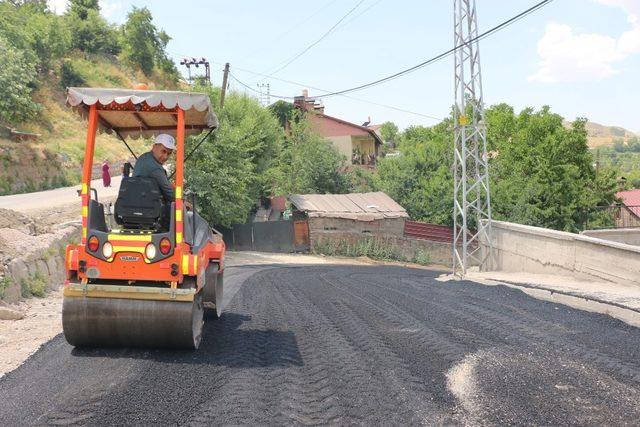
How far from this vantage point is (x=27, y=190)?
2570 centimetres

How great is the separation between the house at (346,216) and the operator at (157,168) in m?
22.1

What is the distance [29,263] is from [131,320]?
458 cm

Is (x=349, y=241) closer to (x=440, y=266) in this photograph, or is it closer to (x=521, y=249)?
(x=440, y=266)

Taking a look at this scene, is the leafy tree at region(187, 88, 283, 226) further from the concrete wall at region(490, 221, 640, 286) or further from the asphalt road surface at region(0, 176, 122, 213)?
the concrete wall at region(490, 221, 640, 286)

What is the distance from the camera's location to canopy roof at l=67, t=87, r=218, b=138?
507cm

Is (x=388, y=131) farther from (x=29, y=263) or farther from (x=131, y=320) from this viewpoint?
(x=131, y=320)

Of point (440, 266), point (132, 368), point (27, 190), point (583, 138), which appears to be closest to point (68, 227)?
point (132, 368)

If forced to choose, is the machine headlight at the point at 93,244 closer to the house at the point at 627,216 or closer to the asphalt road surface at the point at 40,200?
the asphalt road surface at the point at 40,200

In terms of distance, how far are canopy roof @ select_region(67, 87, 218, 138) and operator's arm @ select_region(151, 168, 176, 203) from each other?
0.62 m

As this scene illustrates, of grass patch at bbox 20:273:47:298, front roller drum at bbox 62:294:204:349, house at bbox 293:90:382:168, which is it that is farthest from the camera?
house at bbox 293:90:382:168

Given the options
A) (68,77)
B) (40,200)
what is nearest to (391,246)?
(40,200)

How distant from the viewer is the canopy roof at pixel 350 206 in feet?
92.3

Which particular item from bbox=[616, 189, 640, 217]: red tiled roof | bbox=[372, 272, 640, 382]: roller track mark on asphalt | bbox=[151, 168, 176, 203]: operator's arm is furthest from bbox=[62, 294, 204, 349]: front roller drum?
bbox=[616, 189, 640, 217]: red tiled roof

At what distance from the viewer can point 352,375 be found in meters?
4.62
